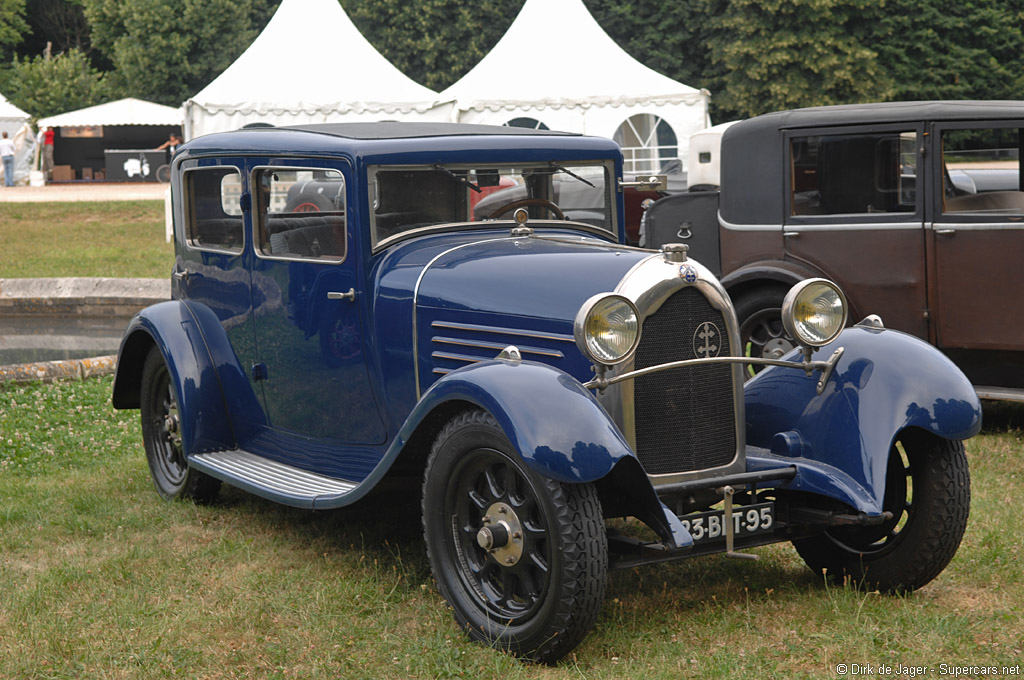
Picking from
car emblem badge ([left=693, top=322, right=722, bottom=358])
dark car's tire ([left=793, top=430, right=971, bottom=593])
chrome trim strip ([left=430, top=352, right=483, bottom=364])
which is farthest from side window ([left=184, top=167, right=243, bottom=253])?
dark car's tire ([left=793, top=430, right=971, bottom=593])

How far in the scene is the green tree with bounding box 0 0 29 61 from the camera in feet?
142

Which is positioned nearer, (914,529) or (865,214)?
(914,529)

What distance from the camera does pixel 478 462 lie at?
11.9ft

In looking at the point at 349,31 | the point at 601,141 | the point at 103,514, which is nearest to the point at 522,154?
the point at 601,141

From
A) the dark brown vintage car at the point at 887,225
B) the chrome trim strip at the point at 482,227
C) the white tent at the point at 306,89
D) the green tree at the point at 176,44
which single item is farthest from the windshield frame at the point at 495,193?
the green tree at the point at 176,44

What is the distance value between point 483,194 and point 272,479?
1.50 metres

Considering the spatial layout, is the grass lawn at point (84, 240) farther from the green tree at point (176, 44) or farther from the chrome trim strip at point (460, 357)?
the green tree at point (176, 44)

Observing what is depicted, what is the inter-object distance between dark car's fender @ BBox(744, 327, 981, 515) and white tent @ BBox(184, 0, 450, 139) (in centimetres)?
1450

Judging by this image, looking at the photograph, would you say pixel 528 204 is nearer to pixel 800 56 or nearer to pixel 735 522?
pixel 735 522

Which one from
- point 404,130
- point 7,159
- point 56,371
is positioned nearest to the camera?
point 404,130

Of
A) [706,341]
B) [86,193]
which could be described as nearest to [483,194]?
→ [706,341]

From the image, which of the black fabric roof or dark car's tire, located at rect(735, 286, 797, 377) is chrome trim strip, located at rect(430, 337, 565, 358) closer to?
the black fabric roof

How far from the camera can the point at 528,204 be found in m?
4.77

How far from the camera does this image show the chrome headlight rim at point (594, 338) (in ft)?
11.4
